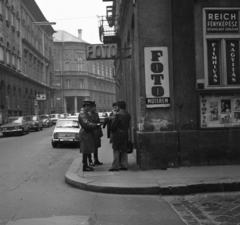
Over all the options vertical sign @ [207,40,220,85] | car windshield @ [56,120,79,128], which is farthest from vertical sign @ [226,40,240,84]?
car windshield @ [56,120,79,128]

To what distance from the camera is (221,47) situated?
29.5 ft

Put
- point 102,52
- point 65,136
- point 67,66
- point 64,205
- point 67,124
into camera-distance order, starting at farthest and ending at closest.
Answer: point 67,66, point 67,124, point 65,136, point 102,52, point 64,205

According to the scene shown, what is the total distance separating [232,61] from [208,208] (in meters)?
4.84

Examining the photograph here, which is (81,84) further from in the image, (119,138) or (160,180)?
(160,180)

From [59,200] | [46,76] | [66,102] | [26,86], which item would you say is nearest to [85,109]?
[59,200]

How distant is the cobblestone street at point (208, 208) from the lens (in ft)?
15.9

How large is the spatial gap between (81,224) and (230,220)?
2118 millimetres

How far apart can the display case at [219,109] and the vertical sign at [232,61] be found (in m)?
0.37

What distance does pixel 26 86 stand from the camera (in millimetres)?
46625

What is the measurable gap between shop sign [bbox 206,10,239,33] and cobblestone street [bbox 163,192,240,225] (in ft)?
14.8

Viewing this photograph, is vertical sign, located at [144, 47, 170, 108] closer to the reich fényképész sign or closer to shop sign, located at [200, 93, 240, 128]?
shop sign, located at [200, 93, 240, 128]

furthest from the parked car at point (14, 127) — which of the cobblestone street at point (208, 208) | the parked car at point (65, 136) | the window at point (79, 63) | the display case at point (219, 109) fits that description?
the window at point (79, 63)

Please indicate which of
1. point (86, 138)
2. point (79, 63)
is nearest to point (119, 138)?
point (86, 138)

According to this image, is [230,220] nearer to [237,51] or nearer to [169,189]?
[169,189]
